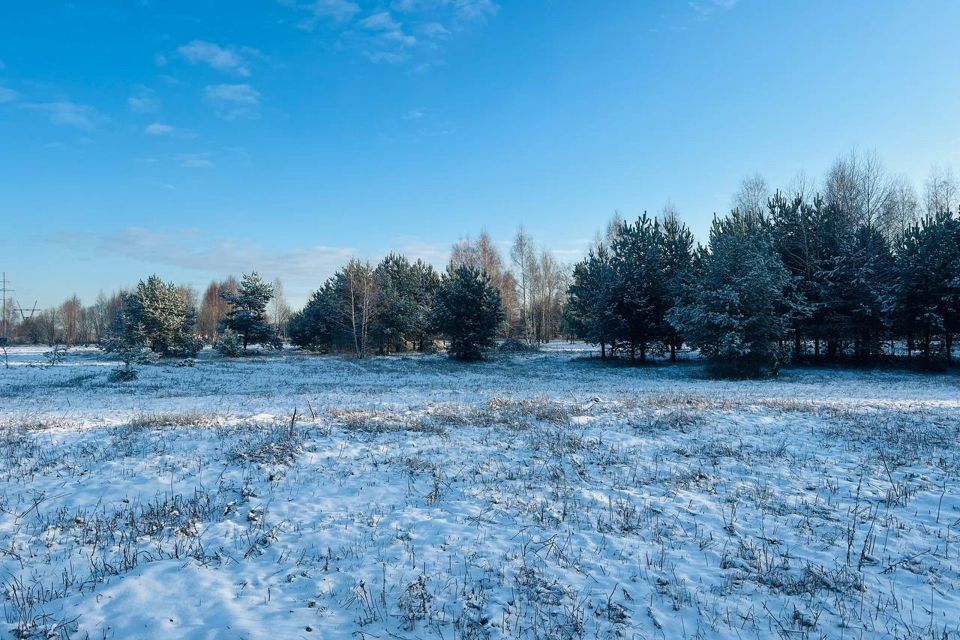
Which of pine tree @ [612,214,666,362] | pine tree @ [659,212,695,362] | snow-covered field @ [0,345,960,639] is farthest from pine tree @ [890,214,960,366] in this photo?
snow-covered field @ [0,345,960,639]

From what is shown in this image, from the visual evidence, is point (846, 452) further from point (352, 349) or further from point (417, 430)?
point (352, 349)

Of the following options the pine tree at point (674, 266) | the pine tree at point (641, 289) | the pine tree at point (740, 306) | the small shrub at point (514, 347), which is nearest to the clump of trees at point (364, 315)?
the small shrub at point (514, 347)

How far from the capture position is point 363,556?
5.51m

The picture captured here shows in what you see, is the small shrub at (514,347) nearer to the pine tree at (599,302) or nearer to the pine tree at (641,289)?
the pine tree at (599,302)

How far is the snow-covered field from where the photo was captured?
4363 millimetres

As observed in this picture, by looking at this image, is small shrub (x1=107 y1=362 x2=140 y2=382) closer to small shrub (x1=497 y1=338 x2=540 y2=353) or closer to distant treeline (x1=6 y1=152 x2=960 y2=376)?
distant treeline (x1=6 y1=152 x2=960 y2=376)

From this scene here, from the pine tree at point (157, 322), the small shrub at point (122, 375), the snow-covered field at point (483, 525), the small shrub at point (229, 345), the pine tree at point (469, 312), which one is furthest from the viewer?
the small shrub at point (229, 345)

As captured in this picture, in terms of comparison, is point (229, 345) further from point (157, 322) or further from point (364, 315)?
point (364, 315)

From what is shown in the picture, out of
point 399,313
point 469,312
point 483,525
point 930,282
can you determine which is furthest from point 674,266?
point 483,525

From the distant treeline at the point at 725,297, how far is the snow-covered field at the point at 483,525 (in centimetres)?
1490

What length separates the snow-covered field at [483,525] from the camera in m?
4.36

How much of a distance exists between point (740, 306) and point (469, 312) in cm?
2147

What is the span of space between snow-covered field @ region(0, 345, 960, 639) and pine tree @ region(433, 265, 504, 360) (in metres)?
27.7

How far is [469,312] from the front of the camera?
40719 millimetres
